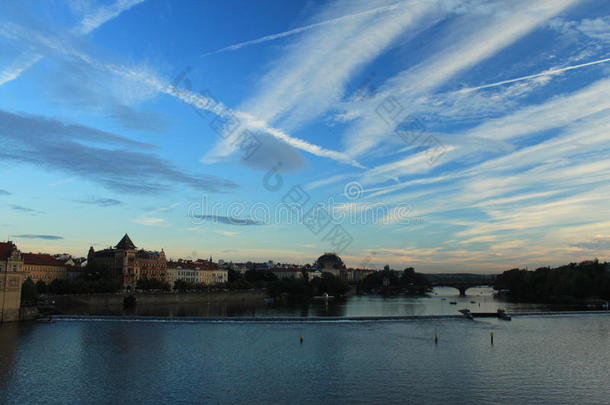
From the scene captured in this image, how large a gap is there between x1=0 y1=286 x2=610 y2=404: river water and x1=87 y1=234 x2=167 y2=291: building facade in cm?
5246

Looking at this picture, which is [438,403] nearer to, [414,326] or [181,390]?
[181,390]

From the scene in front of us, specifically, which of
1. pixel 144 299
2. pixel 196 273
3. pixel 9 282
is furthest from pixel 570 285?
pixel 9 282

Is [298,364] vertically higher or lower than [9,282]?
lower

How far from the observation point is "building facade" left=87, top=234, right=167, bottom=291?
103 metres

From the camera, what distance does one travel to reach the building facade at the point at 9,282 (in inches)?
2012

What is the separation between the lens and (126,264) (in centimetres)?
10412

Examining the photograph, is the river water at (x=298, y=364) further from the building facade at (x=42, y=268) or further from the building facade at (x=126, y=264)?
the building facade at (x=126, y=264)

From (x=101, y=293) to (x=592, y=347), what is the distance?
221 feet

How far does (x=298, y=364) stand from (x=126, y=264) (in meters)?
80.1

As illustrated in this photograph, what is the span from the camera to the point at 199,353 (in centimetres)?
3603

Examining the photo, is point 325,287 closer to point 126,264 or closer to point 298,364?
point 126,264

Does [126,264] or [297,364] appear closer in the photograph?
[297,364]

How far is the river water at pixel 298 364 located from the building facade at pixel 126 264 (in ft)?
172

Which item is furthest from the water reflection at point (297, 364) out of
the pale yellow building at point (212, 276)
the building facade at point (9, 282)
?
the pale yellow building at point (212, 276)
